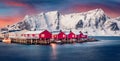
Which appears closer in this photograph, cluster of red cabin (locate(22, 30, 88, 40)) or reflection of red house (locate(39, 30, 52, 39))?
reflection of red house (locate(39, 30, 52, 39))

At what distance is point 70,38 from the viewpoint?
516ft

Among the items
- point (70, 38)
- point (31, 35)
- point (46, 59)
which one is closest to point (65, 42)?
point (70, 38)

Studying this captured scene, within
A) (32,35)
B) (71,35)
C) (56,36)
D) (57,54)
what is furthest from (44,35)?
(57,54)

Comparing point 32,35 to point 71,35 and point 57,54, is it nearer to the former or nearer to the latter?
point 71,35

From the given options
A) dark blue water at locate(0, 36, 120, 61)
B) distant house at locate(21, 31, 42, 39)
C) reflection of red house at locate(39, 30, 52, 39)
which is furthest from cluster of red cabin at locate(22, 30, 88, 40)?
dark blue water at locate(0, 36, 120, 61)

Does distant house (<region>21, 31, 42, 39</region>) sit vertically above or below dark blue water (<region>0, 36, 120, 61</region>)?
above

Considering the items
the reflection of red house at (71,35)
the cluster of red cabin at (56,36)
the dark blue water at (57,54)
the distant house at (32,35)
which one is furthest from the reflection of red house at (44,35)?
the dark blue water at (57,54)

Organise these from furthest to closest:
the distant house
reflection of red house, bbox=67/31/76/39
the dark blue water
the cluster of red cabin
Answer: reflection of red house, bbox=67/31/76/39 < the cluster of red cabin < the distant house < the dark blue water

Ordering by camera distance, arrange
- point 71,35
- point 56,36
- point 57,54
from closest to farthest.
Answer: point 57,54, point 56,36, point 71,35

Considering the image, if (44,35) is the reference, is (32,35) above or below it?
above

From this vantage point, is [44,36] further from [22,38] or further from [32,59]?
[32,59]

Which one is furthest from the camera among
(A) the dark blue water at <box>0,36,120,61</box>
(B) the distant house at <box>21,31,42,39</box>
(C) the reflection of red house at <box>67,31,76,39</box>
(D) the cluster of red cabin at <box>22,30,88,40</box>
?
(C) the reflection of red house at <box>67,31,76,39</box>

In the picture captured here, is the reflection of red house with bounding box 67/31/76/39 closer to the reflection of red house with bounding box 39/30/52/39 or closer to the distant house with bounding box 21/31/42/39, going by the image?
the reflection of red house with bounding box 39/30/52/39

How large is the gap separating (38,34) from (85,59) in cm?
Result: 6358
